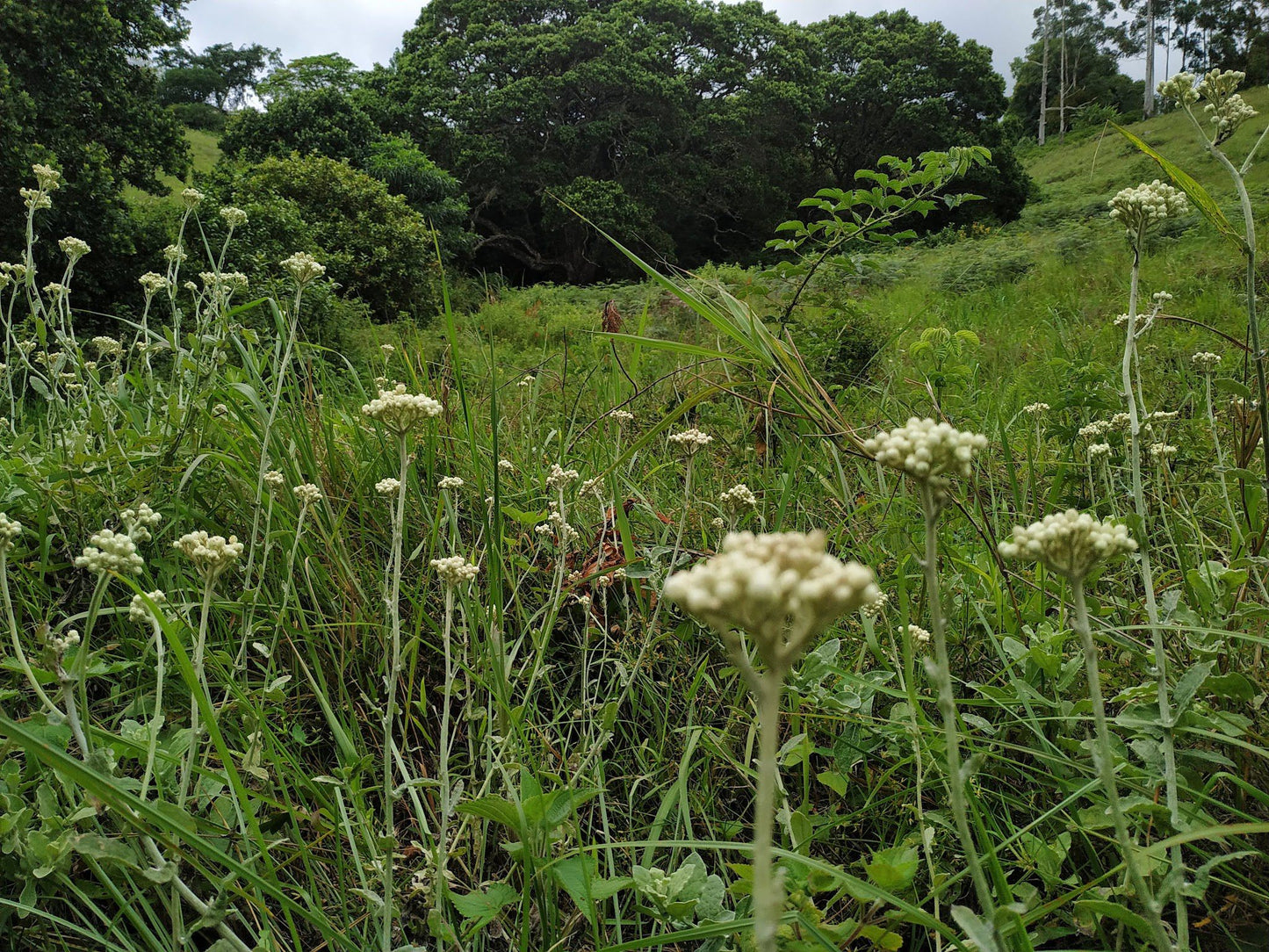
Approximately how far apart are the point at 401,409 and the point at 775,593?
87 cm

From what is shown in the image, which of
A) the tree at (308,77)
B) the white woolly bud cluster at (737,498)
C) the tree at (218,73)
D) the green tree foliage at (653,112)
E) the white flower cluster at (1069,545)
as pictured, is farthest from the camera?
the tree at (218,73)

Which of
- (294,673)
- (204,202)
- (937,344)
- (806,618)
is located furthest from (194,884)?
(204,202)

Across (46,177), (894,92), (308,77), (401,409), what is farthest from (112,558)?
(894,92)

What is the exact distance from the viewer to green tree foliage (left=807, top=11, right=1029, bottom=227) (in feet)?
87.5

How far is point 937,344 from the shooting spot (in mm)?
2920

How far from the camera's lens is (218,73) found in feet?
166

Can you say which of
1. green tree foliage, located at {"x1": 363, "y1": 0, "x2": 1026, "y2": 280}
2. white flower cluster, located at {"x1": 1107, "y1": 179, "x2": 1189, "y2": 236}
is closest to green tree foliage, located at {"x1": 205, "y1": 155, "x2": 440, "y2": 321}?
green tree foliage, located at {"x1": 363, "y1": 0, "x2": 1026, "y2": 280}

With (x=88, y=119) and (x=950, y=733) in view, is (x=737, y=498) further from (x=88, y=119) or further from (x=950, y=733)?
(x=88, y=119)

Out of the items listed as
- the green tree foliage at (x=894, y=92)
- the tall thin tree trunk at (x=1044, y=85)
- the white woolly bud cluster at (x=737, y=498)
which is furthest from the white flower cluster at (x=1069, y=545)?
the tall thin tree trunk at (x=1044, y=85)

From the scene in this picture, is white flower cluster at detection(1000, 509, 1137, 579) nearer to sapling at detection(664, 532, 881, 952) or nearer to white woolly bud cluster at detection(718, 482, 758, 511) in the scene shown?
sapling at detection(664, 532, 881, 952)

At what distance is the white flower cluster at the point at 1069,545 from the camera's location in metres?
0.75

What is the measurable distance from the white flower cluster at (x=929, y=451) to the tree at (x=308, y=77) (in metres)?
23.1

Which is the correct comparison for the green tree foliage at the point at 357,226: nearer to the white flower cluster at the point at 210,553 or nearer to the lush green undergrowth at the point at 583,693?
the lush green undergrowth at the point at 583,693

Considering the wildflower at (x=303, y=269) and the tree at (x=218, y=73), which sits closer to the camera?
the wildflower at (x=303, y=269)
